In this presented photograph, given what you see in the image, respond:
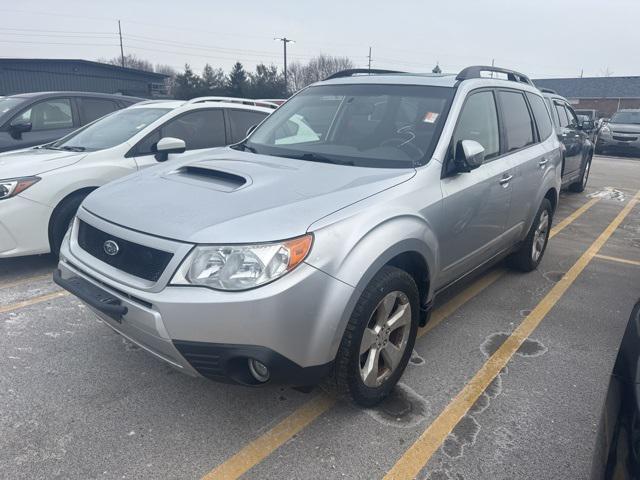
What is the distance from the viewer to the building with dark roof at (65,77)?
25734mm

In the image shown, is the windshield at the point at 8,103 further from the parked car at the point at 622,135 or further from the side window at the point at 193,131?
the parked car at the point at 622,135

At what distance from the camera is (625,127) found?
18406mm

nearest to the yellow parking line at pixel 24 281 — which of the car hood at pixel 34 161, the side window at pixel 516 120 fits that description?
the car hood at pixel 34 161

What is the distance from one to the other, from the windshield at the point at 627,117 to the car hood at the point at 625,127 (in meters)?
0.52

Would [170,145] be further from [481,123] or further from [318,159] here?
[481,123]

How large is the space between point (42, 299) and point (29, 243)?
0.62 metres

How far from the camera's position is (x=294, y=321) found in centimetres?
220

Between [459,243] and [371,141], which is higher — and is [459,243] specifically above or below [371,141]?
below

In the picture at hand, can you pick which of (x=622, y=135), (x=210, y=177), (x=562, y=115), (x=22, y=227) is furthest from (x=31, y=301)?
(x=622, y=135)

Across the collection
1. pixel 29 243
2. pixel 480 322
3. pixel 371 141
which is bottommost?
pixel 480 322

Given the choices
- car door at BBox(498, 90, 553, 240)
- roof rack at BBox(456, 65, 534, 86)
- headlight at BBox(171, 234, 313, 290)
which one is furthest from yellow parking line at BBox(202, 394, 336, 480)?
roof rack at BBox(456, 65, 534, 86)

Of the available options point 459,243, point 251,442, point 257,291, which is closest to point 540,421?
point 459,243

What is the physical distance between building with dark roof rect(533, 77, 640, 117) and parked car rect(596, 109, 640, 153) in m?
39.6

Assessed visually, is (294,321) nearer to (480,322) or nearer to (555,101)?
(480,322)
